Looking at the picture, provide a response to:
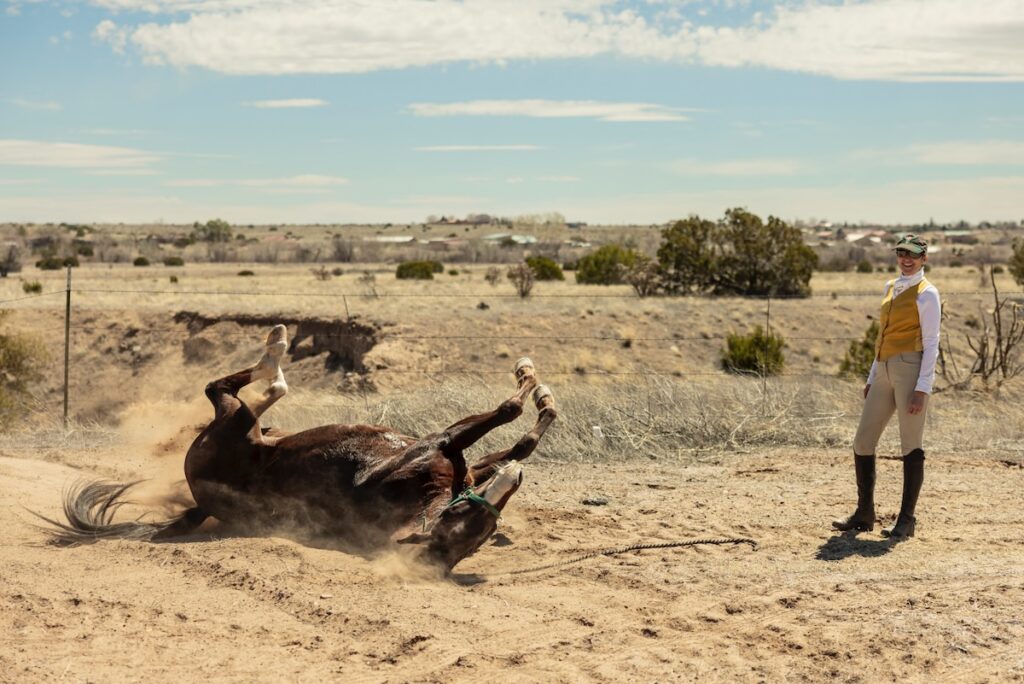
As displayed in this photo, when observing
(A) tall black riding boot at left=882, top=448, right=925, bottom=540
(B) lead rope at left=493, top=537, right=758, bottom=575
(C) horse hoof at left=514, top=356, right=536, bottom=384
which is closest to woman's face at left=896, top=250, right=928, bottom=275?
(A) tall black riding boot at left=882, top=448, right=925, bottom=540

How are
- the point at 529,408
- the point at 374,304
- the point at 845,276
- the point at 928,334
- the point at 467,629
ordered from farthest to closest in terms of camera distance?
1. the point at 845,276
2. the point at 374,304
3. the point at 529,408
4. the point at 928,334
5. the point at 467,629

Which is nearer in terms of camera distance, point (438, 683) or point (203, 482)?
point (438, 683)

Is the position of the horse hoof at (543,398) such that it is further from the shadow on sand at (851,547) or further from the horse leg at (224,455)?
the shadow on sand at (851,547)

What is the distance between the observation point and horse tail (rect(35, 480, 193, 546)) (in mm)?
7371

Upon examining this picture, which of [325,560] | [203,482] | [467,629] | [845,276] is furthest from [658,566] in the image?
[845,276]

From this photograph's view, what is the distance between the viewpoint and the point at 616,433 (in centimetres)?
1116

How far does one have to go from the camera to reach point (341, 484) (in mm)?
6988

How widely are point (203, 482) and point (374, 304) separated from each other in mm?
25341

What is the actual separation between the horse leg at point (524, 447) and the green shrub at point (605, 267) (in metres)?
35.3

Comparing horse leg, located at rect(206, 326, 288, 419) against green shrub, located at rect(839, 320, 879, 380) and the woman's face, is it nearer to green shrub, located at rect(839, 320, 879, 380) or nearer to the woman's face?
the woman's face

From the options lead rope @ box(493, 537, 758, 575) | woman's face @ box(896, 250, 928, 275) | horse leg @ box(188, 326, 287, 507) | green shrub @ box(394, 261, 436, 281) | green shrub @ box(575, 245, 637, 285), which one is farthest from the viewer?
green shrub @ box(394, 261, 436, 281)

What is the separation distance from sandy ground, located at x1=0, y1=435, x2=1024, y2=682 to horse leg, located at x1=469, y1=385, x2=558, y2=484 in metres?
0.52

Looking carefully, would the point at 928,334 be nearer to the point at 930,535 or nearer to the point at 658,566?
the point at 930,535

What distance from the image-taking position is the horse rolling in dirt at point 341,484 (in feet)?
21.3
